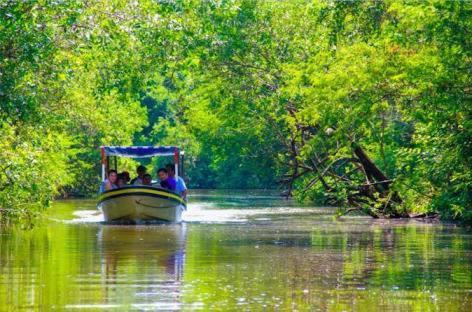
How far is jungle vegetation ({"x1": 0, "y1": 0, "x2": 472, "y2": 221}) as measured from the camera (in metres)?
23.6

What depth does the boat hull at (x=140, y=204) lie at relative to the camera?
111 ft

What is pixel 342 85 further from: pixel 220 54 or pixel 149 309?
pixel 149 309

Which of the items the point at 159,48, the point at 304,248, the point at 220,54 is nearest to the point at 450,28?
the point at 304,248

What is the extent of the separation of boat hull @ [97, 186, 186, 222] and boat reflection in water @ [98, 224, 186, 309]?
234cm

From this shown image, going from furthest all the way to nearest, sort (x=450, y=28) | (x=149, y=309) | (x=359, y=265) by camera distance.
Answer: (x=450, y=28)
(x=359, y=265)
(x=149, y=309)

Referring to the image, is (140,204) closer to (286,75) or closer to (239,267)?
(286,75)

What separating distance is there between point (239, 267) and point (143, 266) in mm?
1501

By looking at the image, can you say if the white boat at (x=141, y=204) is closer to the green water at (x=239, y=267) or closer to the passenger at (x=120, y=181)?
the passenger at (x=120, y=181)

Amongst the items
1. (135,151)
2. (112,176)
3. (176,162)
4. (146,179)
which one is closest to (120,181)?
(112,176)

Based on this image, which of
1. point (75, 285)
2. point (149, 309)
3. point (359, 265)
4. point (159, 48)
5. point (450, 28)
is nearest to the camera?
point (149, 309)

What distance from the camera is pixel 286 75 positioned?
39469 millimetres

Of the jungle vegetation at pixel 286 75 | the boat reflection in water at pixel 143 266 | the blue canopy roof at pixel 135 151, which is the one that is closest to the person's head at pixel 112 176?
the blue canopy roof at pixel 135 151

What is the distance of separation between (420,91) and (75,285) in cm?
1103

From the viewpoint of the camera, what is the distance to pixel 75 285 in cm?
1641
